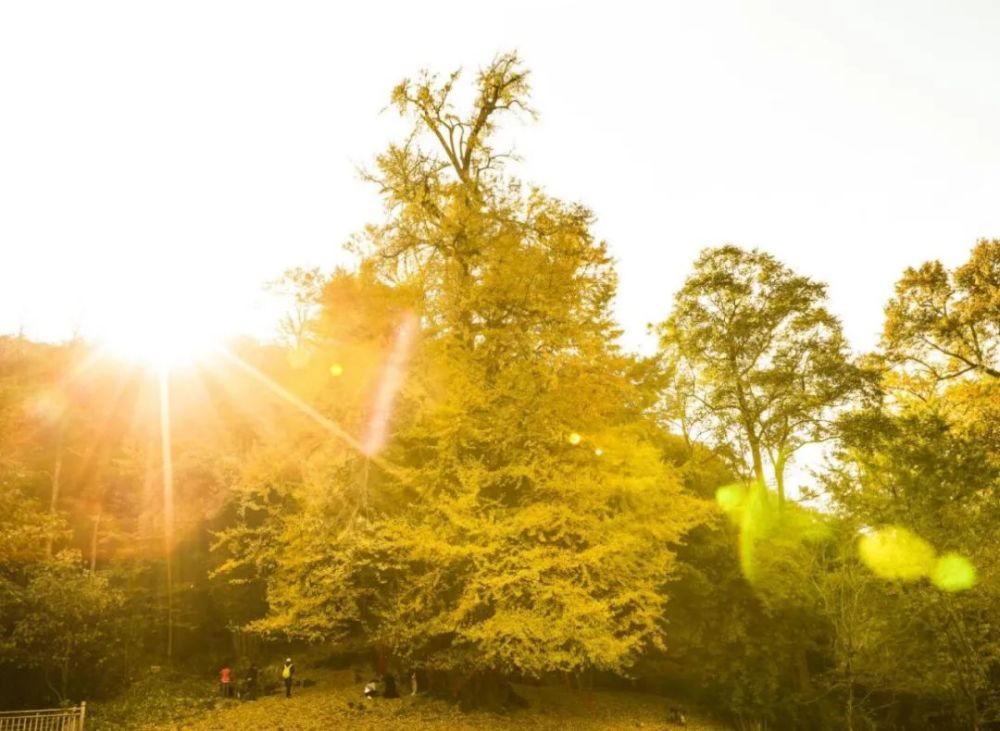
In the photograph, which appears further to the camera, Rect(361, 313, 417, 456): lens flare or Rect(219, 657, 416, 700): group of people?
Rect(219, 657, 416, 700): group of people

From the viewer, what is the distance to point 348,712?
15648 millimetres

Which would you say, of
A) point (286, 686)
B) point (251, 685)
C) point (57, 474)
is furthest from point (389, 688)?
point (57, 474)

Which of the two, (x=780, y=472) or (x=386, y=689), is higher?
(x=780, y=472)

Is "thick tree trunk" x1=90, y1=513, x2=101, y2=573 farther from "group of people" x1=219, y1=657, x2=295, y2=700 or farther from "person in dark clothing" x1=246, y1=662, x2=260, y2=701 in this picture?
"person in dark clothing" x1=246, y1=662, x2=260, y2=701

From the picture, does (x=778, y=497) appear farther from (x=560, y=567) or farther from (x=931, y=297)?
(x=560, y=567)

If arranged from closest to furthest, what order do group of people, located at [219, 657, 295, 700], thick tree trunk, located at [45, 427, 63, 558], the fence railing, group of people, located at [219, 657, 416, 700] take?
the fence railing < group of people, located at [219, 657, 416, 700] < group of people, located at [219, 657, 295, 700] < thick tree trunk, located at [45, 427, 63, 558]

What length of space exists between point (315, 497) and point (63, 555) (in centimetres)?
973

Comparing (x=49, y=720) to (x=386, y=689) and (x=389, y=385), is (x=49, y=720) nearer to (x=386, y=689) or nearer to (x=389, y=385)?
(x=386, y=689)

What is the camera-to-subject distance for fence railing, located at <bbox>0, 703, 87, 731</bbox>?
14430 mm

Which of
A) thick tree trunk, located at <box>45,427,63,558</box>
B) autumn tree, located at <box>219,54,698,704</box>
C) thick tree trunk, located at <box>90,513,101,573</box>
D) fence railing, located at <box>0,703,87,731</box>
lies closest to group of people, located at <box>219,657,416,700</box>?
autumn tree, located at <box>219,54,698,704</box>

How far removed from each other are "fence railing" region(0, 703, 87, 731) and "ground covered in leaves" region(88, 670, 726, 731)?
2.31ft

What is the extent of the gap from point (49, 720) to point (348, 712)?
Result: 7115 millimetres

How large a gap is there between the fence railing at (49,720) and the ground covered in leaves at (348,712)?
0.70m

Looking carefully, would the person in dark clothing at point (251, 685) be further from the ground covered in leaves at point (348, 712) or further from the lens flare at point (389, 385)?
the lens flare at point (389, 385)
